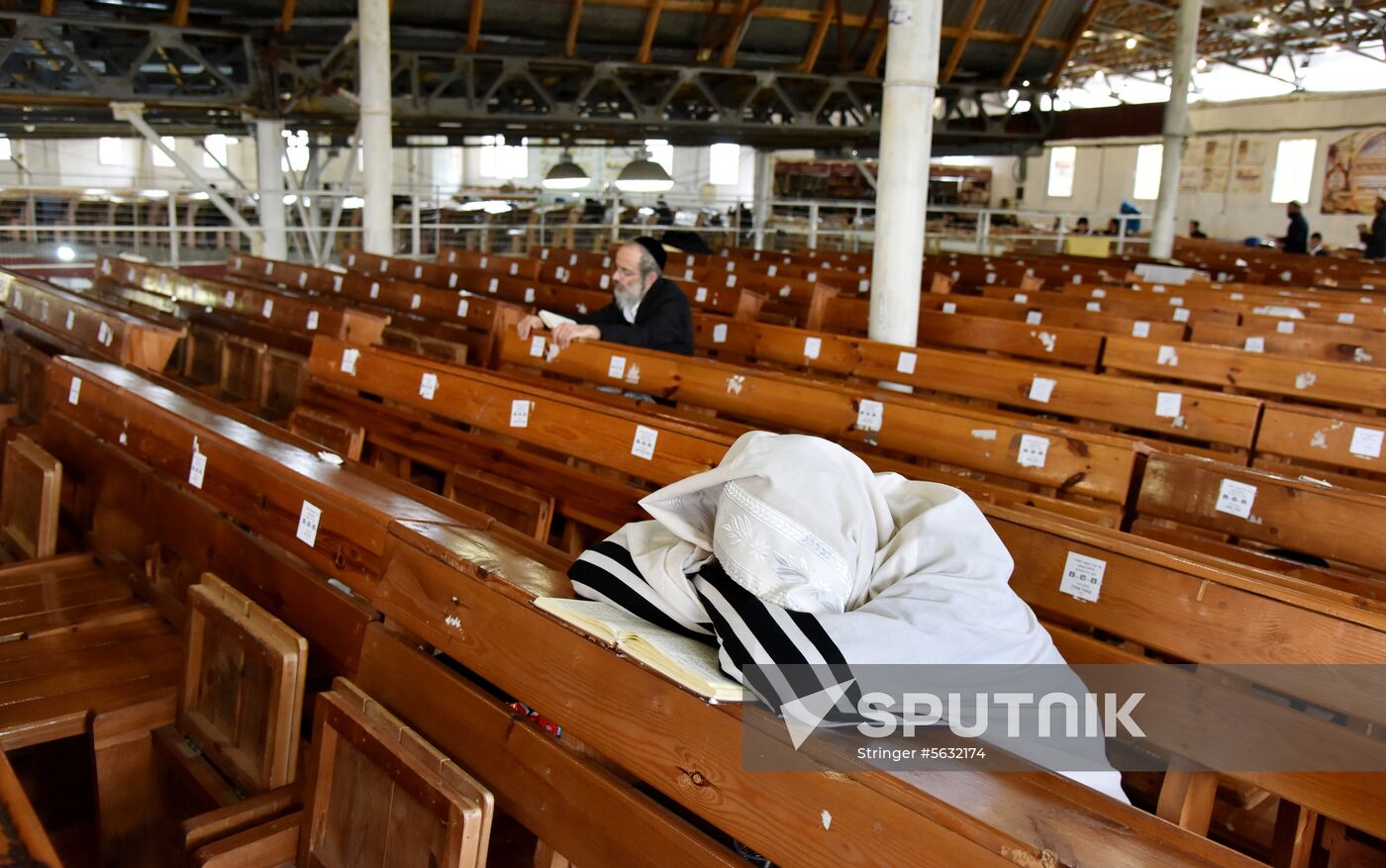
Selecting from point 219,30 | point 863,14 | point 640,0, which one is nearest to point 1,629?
point 219,30

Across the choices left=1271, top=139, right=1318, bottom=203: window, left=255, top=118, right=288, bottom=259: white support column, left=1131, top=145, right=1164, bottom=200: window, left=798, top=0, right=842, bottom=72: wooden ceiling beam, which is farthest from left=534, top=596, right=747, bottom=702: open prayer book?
left=1131, top=145, right=1164, bottom=200: window

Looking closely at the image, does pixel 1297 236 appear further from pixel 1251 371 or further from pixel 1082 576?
pixel 1082 576

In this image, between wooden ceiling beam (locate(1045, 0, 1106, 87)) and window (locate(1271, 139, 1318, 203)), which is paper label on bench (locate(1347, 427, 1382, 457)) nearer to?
wooden ceiling beam (locate(1045, 0, 1106, 87))

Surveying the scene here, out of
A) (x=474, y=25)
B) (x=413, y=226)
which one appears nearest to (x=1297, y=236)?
(x=474, y=25)

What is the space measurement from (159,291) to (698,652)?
21.8ft

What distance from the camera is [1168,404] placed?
344cm

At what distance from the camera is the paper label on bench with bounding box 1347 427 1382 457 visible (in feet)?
10.0

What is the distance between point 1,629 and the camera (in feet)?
8.33

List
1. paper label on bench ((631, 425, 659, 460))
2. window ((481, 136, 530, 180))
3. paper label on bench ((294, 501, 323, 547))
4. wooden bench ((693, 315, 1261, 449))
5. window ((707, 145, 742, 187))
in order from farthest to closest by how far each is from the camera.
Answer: window ((481, 136, 530, 180)) → window ((707, 145, 742, 187)) → wooden bench ((693, 315, 1261, 449)) → paper label on bench ((631, 425, 659, 460)) → paper label on bench ((294, 501, 323, 547))

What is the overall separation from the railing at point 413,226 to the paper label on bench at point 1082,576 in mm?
9243

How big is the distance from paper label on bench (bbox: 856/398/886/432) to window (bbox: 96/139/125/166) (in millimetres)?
27478

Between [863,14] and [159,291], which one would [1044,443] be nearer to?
[159,291]

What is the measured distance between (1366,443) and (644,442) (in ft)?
7.13

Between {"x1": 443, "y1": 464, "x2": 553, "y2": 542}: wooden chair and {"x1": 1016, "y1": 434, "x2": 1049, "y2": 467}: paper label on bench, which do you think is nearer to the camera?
{"x1": 1016, "y1": 434, "x2": 1049, "y2": 467}: paper label on bench
